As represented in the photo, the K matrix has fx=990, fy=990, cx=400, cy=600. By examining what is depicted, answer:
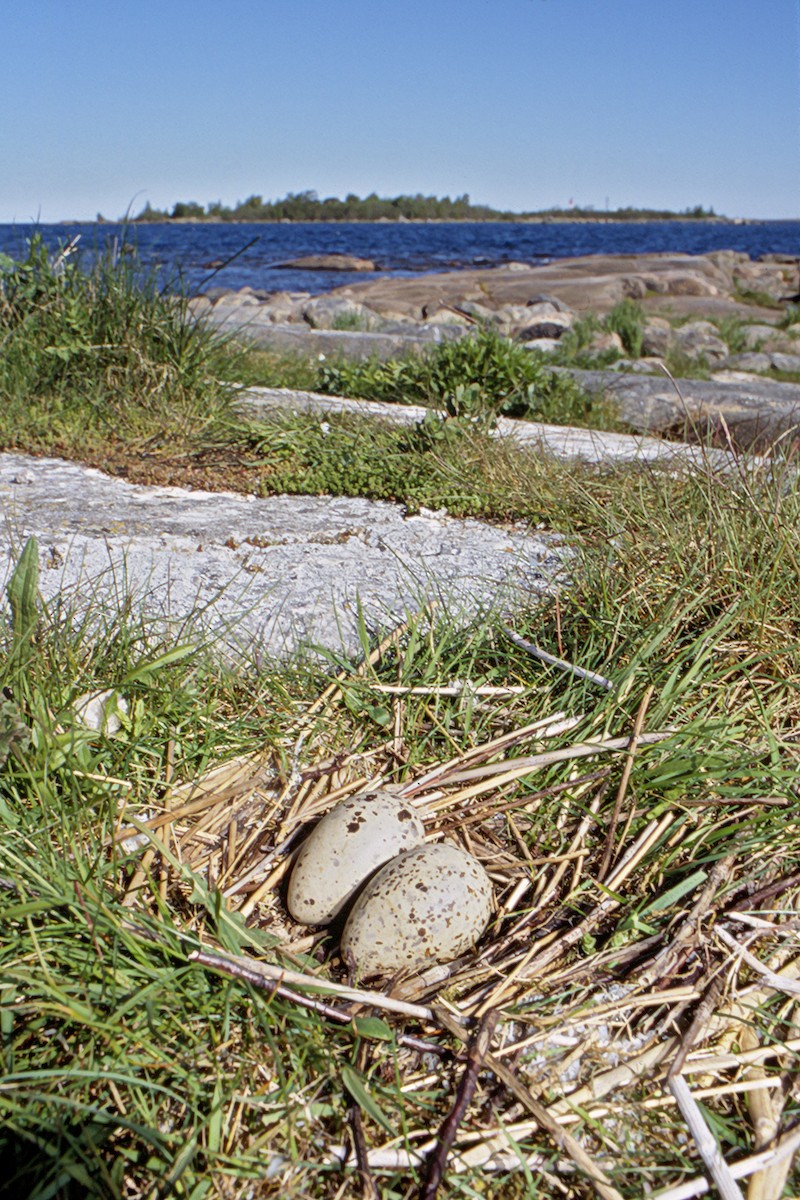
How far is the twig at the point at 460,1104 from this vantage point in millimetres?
1370

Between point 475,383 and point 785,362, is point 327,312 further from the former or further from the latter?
point 475,383

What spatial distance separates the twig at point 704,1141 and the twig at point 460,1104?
0.29 metres

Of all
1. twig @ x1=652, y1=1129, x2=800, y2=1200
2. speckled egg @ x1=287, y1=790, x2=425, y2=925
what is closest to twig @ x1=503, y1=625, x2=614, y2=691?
speckled egg @ x1=287, y1=790, x2=425, y2=925

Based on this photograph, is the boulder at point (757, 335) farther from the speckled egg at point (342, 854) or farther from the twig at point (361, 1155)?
the twig at point (361, 1155)

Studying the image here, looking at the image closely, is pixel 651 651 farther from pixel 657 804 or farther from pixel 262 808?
pixel 262 808

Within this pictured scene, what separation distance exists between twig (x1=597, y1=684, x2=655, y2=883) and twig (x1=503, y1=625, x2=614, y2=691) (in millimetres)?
127

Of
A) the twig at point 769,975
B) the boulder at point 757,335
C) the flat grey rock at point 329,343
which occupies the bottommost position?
the twig at point 769,975

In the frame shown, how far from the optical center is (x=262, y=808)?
2.17 metres

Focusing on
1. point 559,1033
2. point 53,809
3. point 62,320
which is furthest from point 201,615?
point 62,320

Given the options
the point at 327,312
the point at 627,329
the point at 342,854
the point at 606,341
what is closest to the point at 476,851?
the point at 342,854

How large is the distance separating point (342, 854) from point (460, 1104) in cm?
55

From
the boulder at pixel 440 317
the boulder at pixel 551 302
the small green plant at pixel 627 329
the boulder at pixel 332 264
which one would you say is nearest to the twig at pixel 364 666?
the small green plant at pixel 627 329

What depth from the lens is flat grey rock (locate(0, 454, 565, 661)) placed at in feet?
9.04

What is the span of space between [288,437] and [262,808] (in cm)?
243
